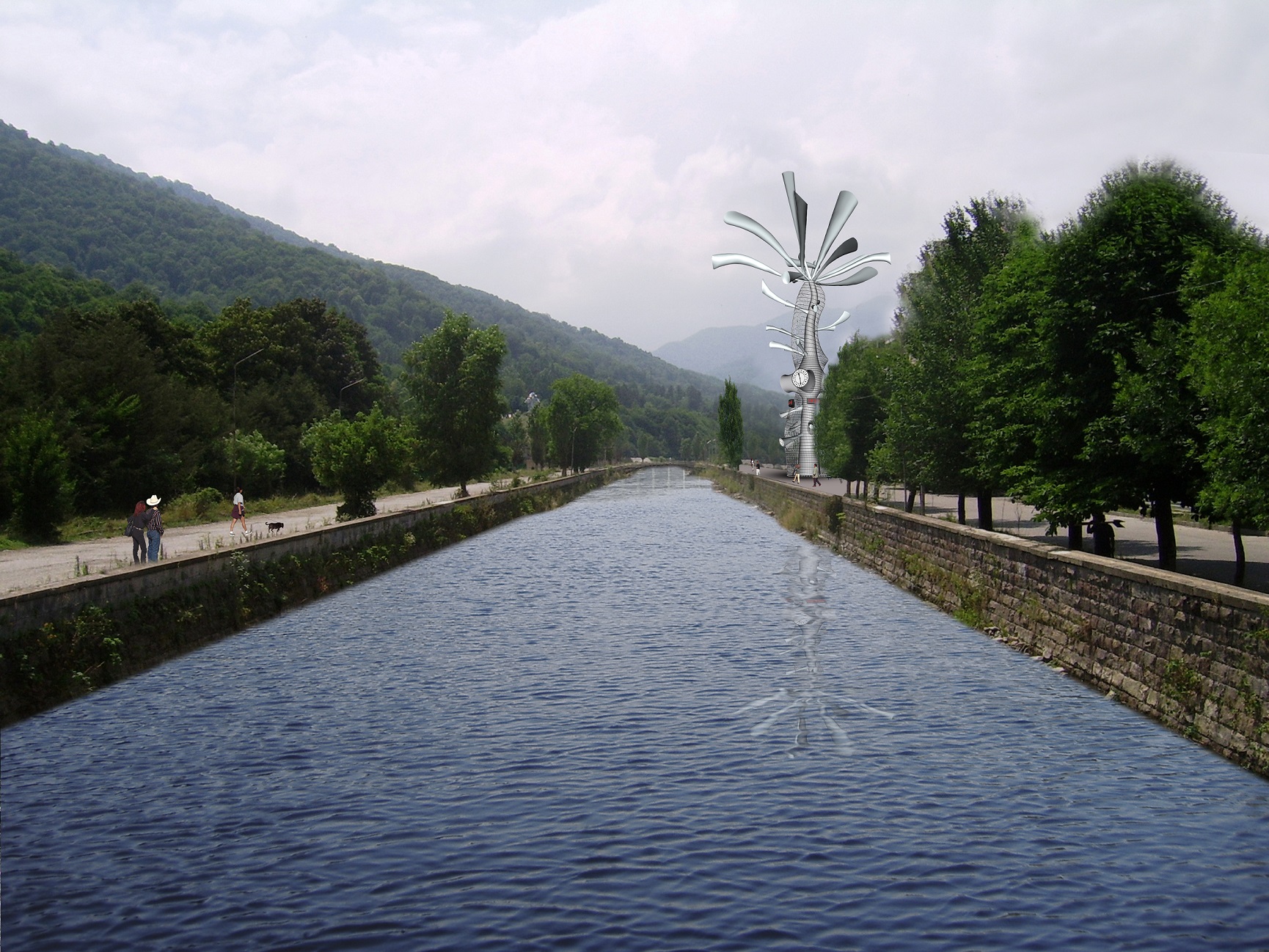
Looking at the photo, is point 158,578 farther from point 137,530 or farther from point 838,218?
point 838,218

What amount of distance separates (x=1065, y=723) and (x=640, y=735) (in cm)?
518

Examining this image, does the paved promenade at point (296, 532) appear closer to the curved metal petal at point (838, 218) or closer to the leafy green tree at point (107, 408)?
the leafy green tree at point (107, 408)

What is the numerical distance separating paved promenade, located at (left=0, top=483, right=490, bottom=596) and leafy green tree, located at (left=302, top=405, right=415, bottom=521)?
1254mm

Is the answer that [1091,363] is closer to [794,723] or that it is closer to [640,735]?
[794,723]

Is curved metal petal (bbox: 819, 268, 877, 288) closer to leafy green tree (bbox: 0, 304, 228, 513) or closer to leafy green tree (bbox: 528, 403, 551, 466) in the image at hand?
leafy green tree (bbox: 528, 403, 551, 466)

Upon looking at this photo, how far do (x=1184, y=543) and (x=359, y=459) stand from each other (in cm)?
2487

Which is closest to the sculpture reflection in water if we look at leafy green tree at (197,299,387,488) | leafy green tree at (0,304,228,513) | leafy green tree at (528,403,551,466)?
leafy green tree at (0,304,228,513)

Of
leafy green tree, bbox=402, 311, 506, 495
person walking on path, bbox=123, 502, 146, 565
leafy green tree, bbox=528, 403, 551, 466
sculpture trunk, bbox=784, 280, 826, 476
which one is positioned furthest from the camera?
leafy green tree, bbox=528, 403, 551, 466

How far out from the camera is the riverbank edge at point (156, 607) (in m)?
13.9

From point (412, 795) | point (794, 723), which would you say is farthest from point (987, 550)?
point (412, 795)

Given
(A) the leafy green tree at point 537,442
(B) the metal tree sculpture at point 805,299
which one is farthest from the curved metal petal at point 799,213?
(A) the leafy green tree at point 537,442

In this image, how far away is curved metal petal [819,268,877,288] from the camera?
107 metres

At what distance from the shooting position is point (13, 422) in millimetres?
37625

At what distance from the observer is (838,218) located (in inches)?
4218
